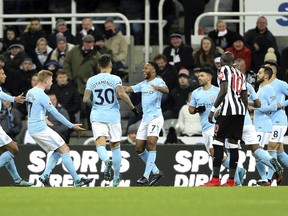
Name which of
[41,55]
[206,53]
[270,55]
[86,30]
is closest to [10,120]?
[41,55]

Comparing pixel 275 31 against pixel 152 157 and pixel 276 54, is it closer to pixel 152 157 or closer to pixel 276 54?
pixel 276 54

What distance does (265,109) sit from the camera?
24641 mm

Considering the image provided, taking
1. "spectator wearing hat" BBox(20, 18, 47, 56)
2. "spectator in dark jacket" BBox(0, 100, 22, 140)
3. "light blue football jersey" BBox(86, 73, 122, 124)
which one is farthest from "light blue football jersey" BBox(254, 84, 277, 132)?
"spectator wearing hat" BBox(20, 18, 47, 56)

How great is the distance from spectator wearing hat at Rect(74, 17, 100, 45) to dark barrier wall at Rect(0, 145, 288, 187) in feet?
11.4

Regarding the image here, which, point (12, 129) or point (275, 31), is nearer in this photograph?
point (12, 129)

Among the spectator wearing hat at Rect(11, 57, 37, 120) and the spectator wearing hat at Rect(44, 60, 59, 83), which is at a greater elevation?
the spectator wearing hat at Rect(44, 60, 59, 83)

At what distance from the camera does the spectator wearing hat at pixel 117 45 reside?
2941 centimetres

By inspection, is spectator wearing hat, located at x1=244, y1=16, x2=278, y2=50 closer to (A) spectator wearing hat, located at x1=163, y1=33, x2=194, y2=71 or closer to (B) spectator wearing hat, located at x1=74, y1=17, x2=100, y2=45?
(A) spectator wearing hat, located at x1=163, y1=33, x2=194, y2=71

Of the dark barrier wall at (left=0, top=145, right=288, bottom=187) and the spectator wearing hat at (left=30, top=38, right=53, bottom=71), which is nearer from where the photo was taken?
the dark barrier wall at (left=0, top=145, right=288, bottom=187)

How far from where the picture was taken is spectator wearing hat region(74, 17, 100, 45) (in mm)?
29438
